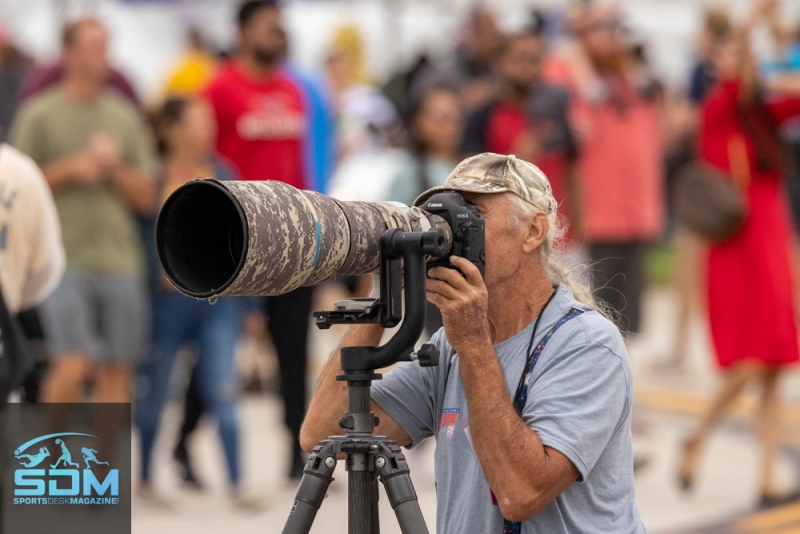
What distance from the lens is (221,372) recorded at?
19.0ft

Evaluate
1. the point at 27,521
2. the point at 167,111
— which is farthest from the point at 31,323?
the point at 167,111

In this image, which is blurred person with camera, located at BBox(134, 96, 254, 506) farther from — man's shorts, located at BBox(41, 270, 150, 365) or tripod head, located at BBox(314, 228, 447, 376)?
tripod head, located at BBox(314, 228, 447, 376)

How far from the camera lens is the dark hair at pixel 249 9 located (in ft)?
21.1

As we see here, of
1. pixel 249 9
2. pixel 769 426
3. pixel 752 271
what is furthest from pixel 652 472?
pixel 249 9

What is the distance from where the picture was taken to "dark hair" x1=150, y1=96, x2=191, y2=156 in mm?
5910

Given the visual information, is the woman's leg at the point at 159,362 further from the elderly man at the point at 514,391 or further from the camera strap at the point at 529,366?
the camera strap at the point at 529,366

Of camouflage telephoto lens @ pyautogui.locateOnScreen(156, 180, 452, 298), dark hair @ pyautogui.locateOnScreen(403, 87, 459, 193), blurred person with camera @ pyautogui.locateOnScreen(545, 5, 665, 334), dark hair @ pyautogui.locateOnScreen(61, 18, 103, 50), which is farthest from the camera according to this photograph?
blurred person with camera @ pyautogui.locateOnScreen(545, 5, 665, 334)

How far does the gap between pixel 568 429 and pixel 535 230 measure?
449 mm

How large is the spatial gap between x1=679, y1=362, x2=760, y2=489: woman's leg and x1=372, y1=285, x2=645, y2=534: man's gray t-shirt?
11.3 ft

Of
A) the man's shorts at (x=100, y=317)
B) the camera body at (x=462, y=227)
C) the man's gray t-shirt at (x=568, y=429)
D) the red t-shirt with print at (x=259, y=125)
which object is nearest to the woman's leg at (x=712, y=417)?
the red t-shirt with print at (x=259, y=125)

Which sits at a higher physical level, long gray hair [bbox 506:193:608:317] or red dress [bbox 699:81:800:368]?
red dress [bbox 699:81:800:368]

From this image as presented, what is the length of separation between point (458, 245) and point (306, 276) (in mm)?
349

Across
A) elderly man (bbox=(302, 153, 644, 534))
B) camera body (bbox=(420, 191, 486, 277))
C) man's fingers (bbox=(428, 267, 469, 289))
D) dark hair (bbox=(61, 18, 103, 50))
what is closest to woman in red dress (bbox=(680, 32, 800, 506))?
dark hair (bbox=(61, 18, 103, 50))

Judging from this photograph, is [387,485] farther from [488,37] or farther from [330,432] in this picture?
[488,37]
